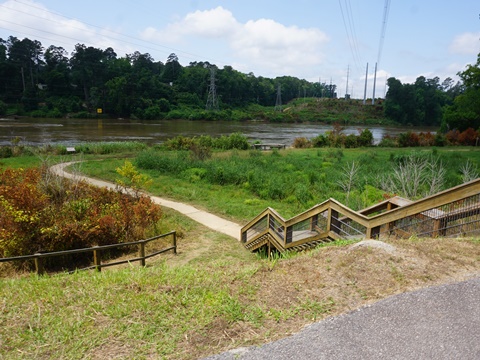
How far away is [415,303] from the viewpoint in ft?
11.4

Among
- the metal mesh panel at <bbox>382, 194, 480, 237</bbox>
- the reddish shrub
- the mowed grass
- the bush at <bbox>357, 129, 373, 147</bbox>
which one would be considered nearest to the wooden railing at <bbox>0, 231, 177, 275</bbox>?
the mowed grass

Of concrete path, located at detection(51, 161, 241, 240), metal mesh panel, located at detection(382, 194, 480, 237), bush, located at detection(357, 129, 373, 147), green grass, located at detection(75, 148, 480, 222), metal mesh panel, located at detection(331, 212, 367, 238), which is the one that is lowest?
concrete path, located at detection(51, 161, 241, 240)

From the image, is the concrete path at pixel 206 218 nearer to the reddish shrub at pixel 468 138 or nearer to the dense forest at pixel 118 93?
the reddish shrub at pixel 468 138

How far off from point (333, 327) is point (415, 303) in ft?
3.15

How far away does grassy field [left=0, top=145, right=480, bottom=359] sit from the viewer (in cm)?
306

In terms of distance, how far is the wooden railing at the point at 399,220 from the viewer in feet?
16.6

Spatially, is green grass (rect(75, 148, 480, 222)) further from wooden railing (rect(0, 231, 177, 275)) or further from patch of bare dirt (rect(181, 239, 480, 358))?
patch of bare dirt (rect(181, 239, 480, 358))

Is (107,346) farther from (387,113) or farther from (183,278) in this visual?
(387,113)

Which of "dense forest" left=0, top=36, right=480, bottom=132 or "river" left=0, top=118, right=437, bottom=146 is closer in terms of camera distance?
"river" left=0, top=118, right=437, bottom=146

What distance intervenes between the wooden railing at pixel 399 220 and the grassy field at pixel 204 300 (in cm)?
55

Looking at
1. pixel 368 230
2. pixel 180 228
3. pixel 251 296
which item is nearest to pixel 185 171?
pixel 180 228

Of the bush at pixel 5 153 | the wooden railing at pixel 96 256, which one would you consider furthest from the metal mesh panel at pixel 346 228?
the bush at pixel 5 153

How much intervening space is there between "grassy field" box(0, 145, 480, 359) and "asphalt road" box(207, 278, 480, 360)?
0.46 ft

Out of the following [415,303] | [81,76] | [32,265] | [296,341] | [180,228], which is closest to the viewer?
[296,341]
